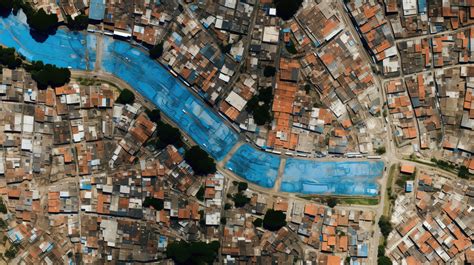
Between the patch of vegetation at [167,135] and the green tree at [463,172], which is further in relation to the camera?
the green tree at [463,172]

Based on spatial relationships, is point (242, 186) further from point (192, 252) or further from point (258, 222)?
point (192, 252)

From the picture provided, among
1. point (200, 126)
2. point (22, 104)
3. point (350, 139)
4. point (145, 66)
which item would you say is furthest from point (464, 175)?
point (22, 104)

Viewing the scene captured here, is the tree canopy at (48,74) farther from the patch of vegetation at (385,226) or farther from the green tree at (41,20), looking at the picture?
the patch of vegetation at (385,226)

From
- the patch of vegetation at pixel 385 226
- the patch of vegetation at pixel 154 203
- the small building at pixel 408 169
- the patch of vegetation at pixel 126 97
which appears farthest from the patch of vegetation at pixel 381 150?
the patch of vegetation at pixel 126 97

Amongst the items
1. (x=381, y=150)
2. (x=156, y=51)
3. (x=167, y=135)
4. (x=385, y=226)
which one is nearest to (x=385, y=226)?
(x=385, y=226)

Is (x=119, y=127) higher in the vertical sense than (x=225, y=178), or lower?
higher

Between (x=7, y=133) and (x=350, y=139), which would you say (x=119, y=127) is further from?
(x=350, y=139)
